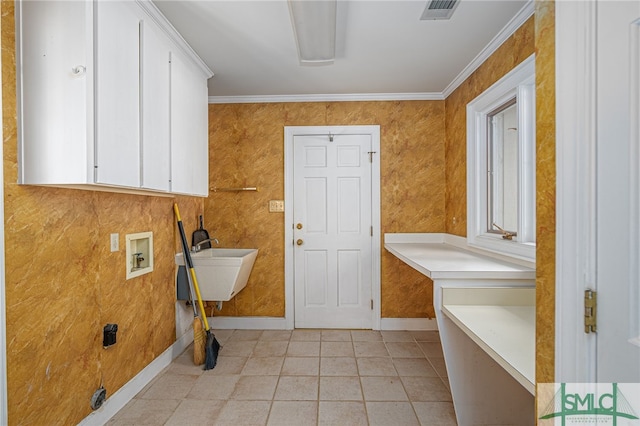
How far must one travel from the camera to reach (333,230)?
343 cm

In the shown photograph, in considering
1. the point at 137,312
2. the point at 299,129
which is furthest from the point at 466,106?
the point at 137,312

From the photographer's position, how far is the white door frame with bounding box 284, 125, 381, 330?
3.39m

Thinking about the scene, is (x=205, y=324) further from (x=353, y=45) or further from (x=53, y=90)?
(x=353, y=45)

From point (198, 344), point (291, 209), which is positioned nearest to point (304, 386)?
point (198, 344)

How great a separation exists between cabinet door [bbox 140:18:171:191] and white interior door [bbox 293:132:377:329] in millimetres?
1509

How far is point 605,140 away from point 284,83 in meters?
2.70

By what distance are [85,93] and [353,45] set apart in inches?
66.7

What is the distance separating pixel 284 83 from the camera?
303 cm

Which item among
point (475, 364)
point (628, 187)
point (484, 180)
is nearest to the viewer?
point (628, 187)

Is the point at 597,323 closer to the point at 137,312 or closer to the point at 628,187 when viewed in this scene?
the point at 628,187

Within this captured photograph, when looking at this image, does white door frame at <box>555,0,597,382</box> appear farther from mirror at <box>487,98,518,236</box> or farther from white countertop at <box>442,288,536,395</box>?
mirror at <box>487,98,518,236</box>

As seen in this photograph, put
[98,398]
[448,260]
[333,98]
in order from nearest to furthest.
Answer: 1. [98,398]
2. [448,260]
3. [333,98]

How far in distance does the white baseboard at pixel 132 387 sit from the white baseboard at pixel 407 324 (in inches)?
76.9

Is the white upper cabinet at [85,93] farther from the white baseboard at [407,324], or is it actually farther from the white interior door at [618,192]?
the white baseboard at [407,324]
